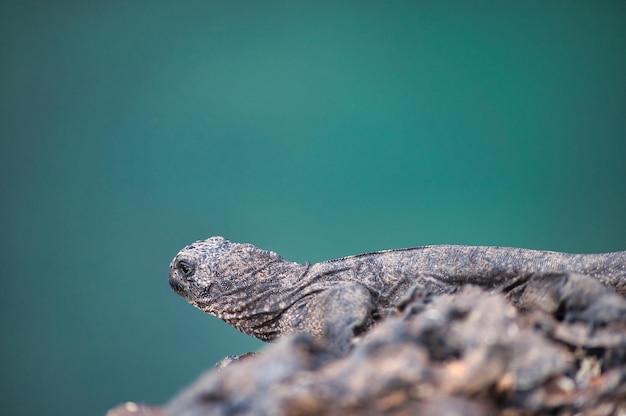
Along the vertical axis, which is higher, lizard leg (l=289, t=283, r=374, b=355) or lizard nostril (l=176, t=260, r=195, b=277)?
lizard nostril (l=176, t=260, r=195, b=277)

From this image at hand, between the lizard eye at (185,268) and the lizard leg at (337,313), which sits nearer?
the lizard leg at (337,313)

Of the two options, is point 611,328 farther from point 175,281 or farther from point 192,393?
point 175,281

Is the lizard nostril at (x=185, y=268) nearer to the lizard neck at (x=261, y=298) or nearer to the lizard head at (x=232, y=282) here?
the lizard head at (x=232, y=282)

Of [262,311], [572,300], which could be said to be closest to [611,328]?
[572,300]

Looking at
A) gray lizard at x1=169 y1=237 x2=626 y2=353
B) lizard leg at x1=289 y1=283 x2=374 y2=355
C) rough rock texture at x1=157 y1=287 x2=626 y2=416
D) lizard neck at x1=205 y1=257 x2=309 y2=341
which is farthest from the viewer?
lizard neck at x1=205 y1=257 x2=309 y2=341

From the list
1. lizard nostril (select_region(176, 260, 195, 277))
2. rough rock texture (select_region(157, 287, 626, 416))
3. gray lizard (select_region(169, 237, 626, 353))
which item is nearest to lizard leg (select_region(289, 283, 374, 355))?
gray lizard (select_region(169, 237, 626, 353))

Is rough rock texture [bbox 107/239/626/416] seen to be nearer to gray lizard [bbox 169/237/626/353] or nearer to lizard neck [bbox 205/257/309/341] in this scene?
gray lizard [bbox 169/237/626/353]

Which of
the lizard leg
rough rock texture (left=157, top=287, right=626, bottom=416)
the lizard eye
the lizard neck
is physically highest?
the lizard eye

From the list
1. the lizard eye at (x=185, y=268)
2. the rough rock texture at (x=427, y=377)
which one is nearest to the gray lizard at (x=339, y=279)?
the lizard eye at (x=185, y=268)
